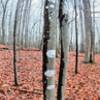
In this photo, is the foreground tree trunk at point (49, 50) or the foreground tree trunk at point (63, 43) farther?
the foreground tree trunk at point (63, 43)

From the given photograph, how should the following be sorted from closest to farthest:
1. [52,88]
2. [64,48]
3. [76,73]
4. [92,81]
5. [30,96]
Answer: [52,88] → [64,48] → [30,96] → [92,81] → [76,73]

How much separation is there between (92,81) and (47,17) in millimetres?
8509

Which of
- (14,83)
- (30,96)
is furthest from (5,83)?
(30,96)

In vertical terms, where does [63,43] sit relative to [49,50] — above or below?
above

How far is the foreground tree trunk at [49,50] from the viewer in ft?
17.7

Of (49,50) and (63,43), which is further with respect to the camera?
(63,43)

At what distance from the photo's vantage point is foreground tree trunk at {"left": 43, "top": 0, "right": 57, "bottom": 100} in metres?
5.41

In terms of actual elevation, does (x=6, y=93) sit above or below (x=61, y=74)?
below

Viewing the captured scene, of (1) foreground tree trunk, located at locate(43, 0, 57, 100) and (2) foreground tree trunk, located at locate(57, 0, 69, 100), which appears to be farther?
(2) foreground tree trunk, located at locate(57, 0, 69, 100)

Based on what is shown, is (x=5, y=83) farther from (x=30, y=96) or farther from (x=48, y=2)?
(x=48, y=2)

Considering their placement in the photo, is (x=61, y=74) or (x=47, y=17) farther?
(x=61, y=74)

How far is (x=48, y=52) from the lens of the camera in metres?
5.43

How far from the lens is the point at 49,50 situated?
5.42 meters

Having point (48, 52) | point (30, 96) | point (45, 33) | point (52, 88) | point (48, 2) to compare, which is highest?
point (48, 2)
